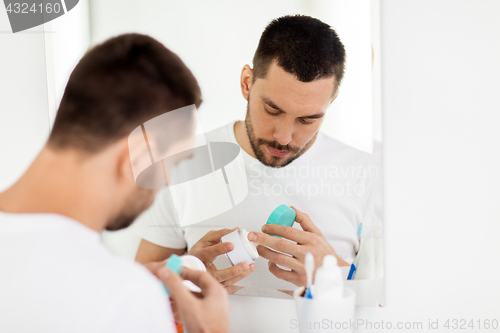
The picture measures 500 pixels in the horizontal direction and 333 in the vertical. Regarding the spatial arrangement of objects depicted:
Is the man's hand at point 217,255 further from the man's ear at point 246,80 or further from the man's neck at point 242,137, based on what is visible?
the man's ear at point 246,80

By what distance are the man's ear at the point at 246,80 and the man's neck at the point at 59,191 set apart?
1.18 ft

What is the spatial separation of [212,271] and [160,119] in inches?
14.3

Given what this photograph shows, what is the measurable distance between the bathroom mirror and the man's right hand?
18 centimetres

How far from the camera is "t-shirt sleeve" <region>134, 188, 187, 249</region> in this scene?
0.92 metres

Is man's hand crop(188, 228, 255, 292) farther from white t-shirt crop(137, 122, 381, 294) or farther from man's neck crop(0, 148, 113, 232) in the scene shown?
man's neck crop(0, 148, 113, 232)

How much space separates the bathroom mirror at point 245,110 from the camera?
797mm

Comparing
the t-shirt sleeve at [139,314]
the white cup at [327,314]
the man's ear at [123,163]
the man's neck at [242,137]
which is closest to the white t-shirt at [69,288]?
the t-shirt sleeve at [139,314]

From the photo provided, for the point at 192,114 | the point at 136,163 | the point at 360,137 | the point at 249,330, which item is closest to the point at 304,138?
the point at 360,137

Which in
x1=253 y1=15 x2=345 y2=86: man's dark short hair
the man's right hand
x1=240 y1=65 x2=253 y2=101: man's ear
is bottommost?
the man's right hand

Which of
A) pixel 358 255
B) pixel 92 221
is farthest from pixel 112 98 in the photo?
pixel 358 255

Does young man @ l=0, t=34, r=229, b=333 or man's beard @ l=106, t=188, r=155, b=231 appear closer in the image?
young man @ l=0, t=34, r=229, b=333

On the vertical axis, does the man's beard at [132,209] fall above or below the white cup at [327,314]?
above

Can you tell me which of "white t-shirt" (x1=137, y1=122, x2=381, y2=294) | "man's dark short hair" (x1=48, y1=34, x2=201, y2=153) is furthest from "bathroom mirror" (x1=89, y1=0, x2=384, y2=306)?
"man's dark short hair" (x1=48, y1=34, x2=201, y2=153)

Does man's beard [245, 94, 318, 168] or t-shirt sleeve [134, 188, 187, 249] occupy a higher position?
man's beard [245, 94, 318, 168]
